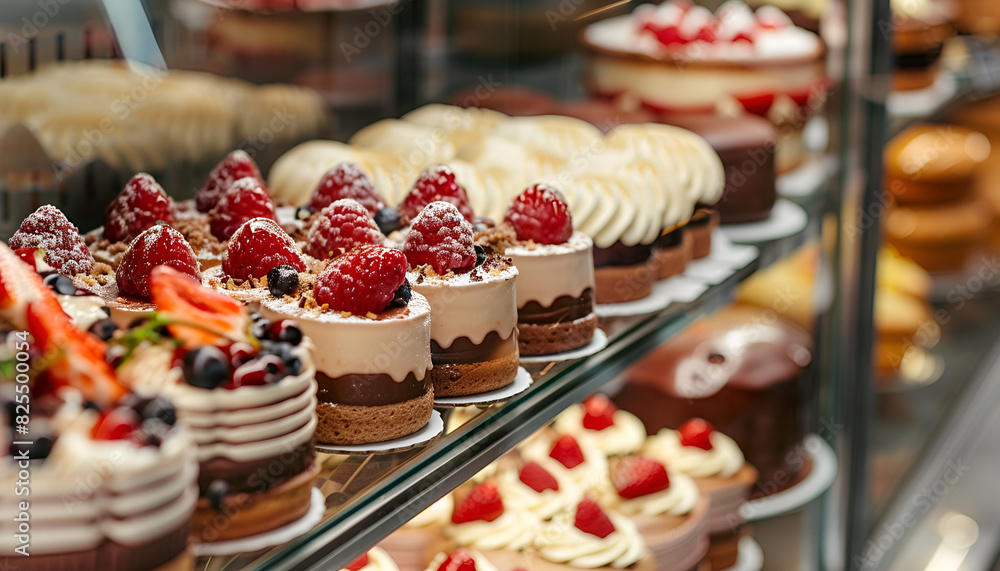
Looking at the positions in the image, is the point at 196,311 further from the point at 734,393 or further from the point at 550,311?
the point at 734,393

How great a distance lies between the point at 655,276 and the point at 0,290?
4.59ft

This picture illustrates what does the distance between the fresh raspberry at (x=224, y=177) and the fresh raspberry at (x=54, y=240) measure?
1.35 feet

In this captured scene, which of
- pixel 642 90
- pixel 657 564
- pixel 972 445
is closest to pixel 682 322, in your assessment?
pixel 657 564

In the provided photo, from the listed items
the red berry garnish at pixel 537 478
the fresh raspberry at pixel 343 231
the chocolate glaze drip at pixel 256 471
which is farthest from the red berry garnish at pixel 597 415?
the chocolate glaze drip at pixel 256 471

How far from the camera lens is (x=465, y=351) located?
1518 millimetres

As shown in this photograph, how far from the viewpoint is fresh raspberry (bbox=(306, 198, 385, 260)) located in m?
1.50

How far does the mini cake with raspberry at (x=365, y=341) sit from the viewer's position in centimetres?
→ 127

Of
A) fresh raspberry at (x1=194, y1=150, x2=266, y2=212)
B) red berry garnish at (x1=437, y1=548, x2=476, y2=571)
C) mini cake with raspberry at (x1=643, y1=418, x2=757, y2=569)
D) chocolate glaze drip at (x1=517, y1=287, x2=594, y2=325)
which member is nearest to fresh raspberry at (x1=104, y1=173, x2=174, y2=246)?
fresh raspberry at (x1=194, y1=150, x2=266, y2=212)

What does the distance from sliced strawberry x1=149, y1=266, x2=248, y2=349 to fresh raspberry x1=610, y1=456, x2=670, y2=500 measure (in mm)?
1298

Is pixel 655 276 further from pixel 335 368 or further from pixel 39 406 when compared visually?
pixel 39 406

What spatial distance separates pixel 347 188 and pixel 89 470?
3.04 feet

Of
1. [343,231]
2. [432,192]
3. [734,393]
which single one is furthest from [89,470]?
[734,393]

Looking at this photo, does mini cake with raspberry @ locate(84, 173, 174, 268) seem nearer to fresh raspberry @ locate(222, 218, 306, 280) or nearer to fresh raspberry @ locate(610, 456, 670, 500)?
fresh raspberry @ locate(222, 218, 306, 280)

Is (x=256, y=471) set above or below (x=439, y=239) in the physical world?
below
